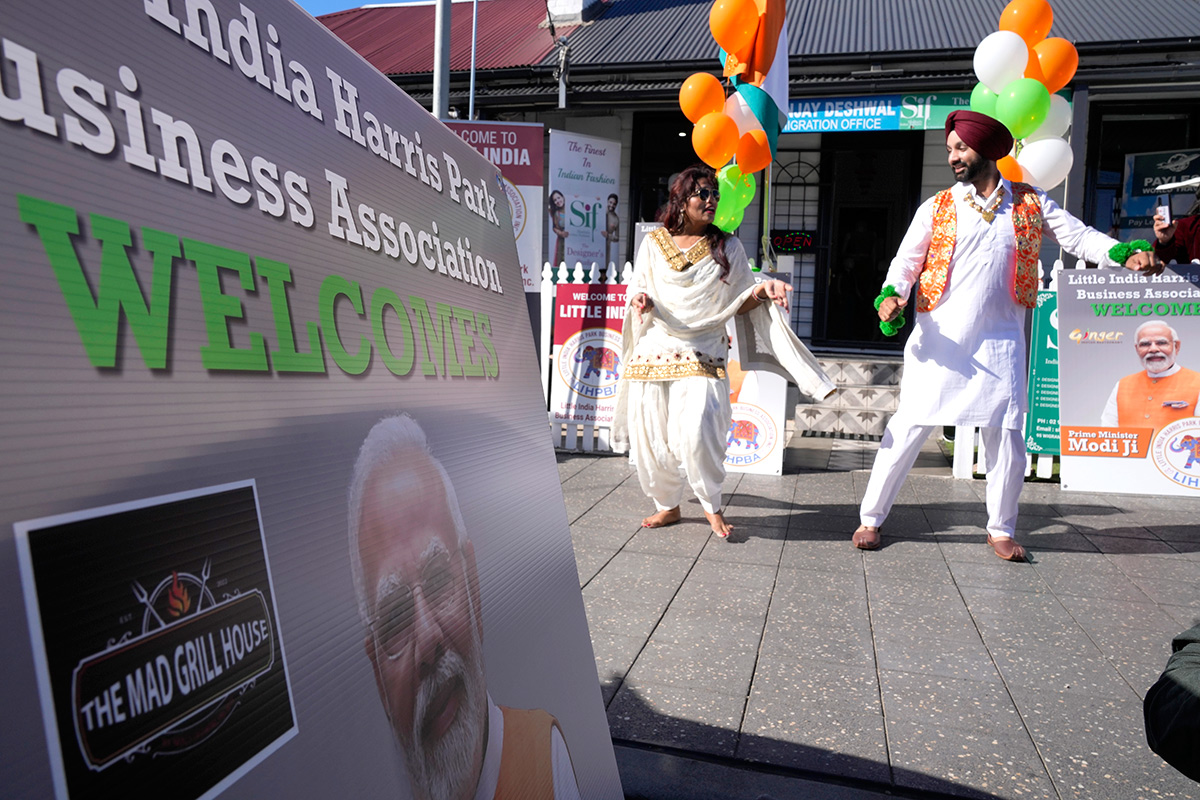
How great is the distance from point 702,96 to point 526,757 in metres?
4.33

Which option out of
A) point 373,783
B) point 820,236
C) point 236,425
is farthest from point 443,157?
point 820,236

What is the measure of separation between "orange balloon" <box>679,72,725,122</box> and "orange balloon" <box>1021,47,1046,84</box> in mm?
1680

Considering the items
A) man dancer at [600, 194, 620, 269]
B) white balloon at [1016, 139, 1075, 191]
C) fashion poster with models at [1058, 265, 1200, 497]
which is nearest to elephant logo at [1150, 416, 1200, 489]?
fashion poster with models at [1058, 265, 1200, 497]

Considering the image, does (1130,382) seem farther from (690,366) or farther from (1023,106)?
(690,366)

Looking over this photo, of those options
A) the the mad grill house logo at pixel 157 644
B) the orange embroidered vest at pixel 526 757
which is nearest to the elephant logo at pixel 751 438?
the orange embroidered vest at pixel 526 757

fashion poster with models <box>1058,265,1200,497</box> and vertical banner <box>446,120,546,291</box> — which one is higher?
vertical banner <box>446,120,546,291</box>

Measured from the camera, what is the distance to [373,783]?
0.84 m

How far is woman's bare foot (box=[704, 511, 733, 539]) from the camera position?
15.2ft

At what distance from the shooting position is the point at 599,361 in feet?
23.4

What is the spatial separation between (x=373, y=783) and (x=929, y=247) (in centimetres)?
418

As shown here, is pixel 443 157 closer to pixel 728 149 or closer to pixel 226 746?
pixel 226 746

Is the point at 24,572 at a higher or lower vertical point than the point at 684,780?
higher

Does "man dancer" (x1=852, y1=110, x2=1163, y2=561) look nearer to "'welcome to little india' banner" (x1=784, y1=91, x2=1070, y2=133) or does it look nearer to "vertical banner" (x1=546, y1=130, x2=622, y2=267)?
"'welcome to little india' banner" (x1=784, y1=91, x2=1070, y2=133)

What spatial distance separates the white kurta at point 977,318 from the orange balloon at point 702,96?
54.1 inches
